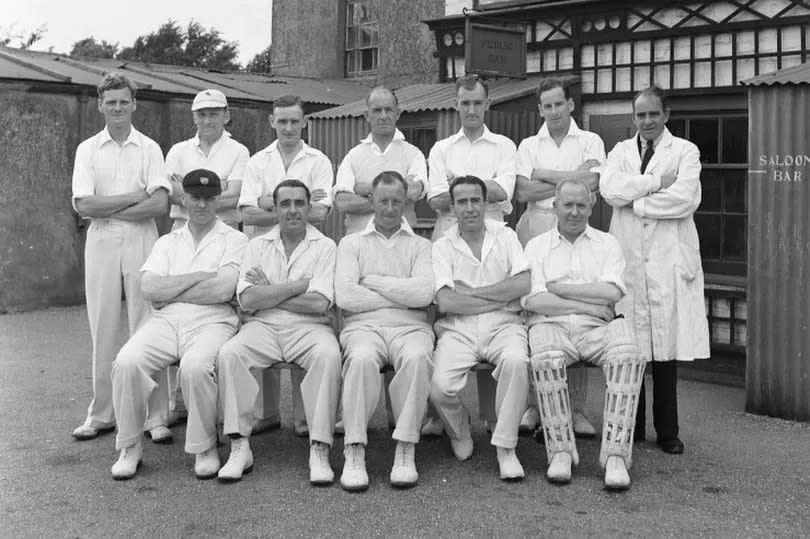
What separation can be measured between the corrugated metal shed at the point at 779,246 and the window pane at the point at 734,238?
2244 millimetres

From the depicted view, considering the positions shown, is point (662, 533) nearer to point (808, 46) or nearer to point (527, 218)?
point (527, 218)

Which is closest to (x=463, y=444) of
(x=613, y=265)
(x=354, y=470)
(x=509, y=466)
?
(x=509, y=466)

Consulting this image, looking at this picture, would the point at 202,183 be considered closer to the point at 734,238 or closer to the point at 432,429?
the point at 432,429

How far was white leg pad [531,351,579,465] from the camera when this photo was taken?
5.21 metres

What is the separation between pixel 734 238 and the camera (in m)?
8.92

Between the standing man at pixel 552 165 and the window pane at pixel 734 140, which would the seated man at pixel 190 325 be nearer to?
the standing man at pixel 552 165

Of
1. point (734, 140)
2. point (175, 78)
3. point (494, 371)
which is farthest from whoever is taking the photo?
point (175, 78)

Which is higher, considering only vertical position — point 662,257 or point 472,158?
point 472,158

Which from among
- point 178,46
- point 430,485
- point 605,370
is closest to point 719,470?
point 605,370

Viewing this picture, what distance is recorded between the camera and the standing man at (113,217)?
6148 mm

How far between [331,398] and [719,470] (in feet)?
7.25

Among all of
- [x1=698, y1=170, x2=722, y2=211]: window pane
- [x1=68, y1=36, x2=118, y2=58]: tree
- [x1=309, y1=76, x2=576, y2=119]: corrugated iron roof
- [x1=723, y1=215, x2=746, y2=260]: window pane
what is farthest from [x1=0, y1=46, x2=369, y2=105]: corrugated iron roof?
[x1=68, y1=36, x2=118, y2=58]: tree

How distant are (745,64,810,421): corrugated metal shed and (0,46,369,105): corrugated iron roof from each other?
29.2ft

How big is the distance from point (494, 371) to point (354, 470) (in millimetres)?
950
